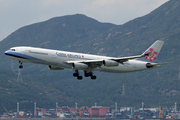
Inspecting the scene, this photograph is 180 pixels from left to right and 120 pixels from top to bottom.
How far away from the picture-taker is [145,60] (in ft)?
278

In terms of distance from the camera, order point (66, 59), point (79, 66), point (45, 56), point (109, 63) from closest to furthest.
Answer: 1. point (45, 56)
2. point (79, 66)
3. point (66, 59)
4. point (109, 63)

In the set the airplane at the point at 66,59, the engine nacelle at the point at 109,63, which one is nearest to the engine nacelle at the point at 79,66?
the airplane at the point at 66,59

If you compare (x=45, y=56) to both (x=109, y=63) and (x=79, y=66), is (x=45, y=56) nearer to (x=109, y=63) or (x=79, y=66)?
(x=79, y=66)

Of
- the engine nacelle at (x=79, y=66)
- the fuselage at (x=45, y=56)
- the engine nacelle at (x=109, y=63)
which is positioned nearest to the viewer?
the fuselage at (x=45, y=56)

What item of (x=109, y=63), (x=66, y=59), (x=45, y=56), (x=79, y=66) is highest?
(x=45, y=56)

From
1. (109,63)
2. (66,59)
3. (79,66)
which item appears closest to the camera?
(79,66)

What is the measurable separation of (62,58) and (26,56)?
7388 mm

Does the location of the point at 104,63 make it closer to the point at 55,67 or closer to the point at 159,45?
the point at 55,67

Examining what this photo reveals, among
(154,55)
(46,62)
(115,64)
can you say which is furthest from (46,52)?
(154,55)

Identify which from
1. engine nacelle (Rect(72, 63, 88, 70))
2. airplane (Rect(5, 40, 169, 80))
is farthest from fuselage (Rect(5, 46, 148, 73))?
engine nacelle (Rect(72, 63, 88, 70))

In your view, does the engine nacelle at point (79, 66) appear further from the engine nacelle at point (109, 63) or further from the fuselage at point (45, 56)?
the engine nacelle at point (109, 63)

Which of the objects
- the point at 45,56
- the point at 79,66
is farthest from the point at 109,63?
the point at 45,56

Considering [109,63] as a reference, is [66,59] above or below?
above

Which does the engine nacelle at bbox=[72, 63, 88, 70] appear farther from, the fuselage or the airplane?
the fuselage
